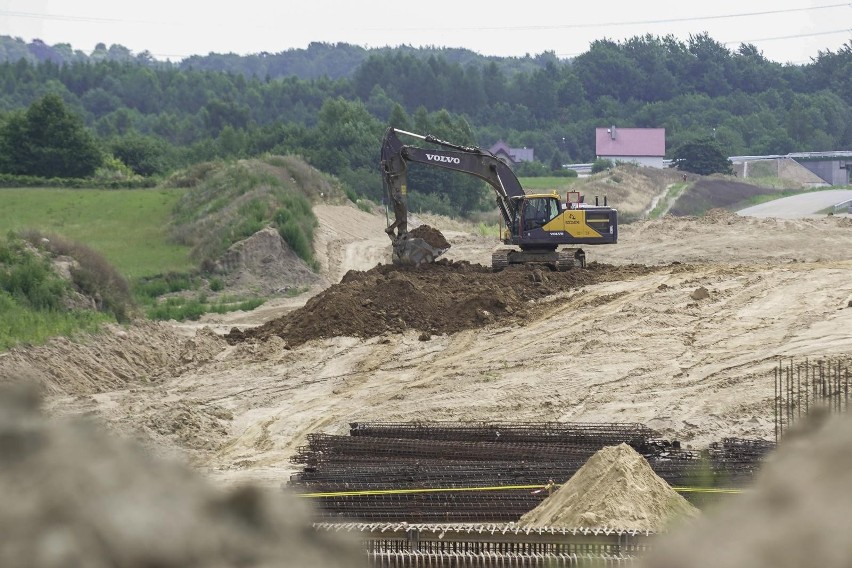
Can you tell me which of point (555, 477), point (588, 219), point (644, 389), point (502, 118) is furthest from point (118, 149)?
point (502, 118)

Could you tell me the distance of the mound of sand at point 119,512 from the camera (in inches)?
77.9

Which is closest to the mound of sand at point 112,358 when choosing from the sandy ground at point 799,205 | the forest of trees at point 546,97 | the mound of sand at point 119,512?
the mound of sand at point 119,512

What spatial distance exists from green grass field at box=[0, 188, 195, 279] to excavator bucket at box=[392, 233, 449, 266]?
26.0 feet

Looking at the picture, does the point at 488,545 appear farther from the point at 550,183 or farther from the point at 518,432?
the point at 550,183

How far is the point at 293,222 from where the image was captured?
39031mm

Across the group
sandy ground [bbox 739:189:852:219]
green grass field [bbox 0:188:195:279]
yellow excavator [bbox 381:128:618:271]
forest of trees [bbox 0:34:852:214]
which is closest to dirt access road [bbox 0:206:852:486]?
yellow excavator [bbox 381:128:618:271]

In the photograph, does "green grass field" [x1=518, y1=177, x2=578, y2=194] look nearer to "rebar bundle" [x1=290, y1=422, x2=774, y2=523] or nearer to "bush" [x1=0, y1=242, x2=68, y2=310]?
"bush" [x1=0, y1=242, x2=68, y2=310]

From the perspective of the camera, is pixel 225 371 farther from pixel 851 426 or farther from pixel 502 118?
pixel 502 118

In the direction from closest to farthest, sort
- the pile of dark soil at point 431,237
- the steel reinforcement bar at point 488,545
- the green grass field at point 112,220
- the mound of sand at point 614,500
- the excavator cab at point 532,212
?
the steel reinforcement bar at point 488,545 < the mound of sand at point 614,500 < the excavator cab at point 532,212 < the pile of dark soil at point 431,237 < the green grass field at point 112,220

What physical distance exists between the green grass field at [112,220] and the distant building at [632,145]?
214 ft

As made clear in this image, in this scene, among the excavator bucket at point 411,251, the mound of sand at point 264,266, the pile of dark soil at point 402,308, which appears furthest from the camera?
the mound of sand at point 264,266

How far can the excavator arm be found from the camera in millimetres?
→ 29406

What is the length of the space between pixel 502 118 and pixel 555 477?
127m

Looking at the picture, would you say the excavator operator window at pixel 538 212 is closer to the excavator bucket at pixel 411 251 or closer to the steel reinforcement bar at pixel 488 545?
the excavator bucket at pixel 411 251
